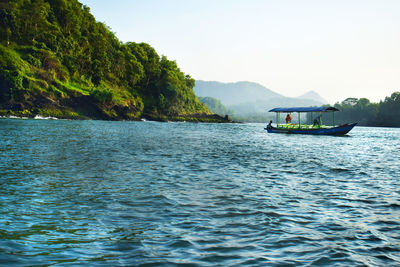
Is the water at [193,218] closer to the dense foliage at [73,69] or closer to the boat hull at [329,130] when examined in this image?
the boat hull at [329,130]

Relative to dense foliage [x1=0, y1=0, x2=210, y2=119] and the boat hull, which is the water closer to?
the boat hull

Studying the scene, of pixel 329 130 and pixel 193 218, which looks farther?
pixel 329 130

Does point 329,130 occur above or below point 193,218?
above

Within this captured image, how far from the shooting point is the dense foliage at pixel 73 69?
94500mm

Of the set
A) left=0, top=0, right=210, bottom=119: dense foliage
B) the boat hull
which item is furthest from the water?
left=0, top=0, right=210, bottom=119: dense foliage

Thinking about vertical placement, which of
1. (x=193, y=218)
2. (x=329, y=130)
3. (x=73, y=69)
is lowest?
(x=193, y=218)

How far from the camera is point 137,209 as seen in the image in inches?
368

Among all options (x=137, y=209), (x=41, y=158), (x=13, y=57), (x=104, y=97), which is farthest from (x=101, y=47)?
(x=137, y=209)

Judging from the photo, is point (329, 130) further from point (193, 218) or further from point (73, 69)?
point (73, 69)

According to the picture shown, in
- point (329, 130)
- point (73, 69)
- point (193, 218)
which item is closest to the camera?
point (193, 218)

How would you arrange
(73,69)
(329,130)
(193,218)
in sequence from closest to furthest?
(193,218) → (329,130) → (73,69)

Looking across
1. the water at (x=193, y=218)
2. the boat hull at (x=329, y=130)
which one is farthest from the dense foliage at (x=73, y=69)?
the water at (x=193, y=218)

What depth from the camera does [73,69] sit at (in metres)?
122

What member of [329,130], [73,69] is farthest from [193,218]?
[73,69]
